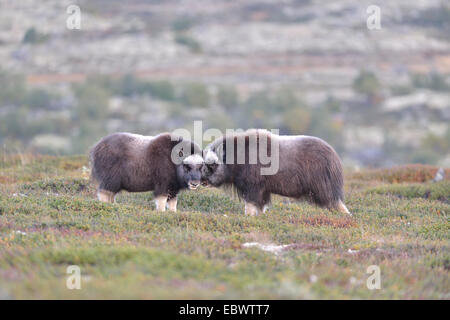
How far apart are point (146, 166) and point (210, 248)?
2983 mm

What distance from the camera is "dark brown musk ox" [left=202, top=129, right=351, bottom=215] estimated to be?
31.2ft

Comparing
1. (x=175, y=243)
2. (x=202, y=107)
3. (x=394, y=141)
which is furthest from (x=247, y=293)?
(x=202, y=107)

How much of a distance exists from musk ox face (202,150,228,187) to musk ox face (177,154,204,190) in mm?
121

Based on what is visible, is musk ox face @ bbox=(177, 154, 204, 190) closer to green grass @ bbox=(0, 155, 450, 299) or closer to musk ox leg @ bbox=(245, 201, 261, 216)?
green grass @ bbox=(0, 155, 450, 299)

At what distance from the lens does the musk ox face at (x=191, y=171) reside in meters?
9.51

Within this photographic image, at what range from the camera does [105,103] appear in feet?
167

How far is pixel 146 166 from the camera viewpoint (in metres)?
9.66

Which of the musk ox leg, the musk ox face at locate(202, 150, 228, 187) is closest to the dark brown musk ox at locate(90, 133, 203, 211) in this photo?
→ the musk ox face at locate(202, 150, 228, 187)

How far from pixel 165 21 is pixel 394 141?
40.3 meters

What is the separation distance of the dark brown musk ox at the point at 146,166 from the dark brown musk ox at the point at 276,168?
317 mm

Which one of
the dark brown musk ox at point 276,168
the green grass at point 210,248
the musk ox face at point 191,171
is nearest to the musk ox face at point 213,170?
the dark brown musk ox at point 276,168

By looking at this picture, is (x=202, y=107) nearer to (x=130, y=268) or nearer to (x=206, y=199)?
(x=206, y=199)

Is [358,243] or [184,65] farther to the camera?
[184,65]

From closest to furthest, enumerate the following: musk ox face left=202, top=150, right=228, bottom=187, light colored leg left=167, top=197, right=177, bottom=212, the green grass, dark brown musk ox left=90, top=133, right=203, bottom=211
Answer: the green grass
dark brown musk ox left=90, top=133, right=203, bottom=211
musk ox face left=202, top=150, right=228, bottom=187
light colored leg left=167, top=197, right=177, bottom=212
